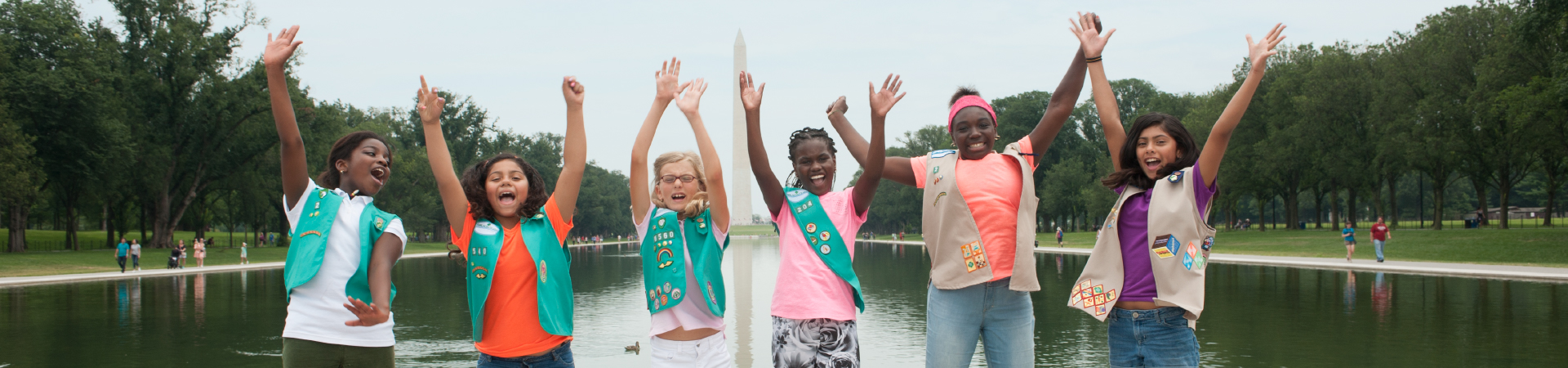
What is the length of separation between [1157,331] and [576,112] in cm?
233

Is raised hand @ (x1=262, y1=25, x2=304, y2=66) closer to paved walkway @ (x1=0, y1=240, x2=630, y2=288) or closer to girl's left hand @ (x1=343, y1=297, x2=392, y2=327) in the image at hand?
girl's left hand @ (x1=343, y1=297, x2=392, y2=327)

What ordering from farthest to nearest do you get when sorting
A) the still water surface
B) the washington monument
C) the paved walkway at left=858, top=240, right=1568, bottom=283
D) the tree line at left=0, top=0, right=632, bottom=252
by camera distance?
the washington monument
the tree line at left=0, top=0, right=632, bottom=252
the paved walkway at left=858, top=240, right=1568, bottom=283
the still water surface

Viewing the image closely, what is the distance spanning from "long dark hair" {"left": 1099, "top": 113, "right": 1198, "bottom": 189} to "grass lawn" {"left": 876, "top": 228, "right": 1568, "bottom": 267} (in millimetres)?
25074

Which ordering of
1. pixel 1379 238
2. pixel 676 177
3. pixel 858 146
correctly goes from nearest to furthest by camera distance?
pixel 676 177, pixel 858 146, pixel 1379 238

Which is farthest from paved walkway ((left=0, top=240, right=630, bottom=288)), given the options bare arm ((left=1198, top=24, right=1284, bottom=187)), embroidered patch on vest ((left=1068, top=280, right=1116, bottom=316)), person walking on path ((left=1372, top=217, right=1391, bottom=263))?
person walking on path ((left=1372, top=217, right=1391, bottom=263))

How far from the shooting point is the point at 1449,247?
28641 millimetres

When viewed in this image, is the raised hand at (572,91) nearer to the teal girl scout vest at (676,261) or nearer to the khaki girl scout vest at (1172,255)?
the teal girl scout vest at (676,261)

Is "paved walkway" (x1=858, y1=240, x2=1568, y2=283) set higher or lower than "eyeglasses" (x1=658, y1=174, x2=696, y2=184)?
lower

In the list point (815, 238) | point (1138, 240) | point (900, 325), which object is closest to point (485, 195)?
point (815, 238)

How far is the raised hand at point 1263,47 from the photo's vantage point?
339 centimetres

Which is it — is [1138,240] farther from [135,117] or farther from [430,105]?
[135,117]

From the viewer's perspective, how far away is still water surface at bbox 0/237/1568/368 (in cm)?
802

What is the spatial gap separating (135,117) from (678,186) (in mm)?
46424

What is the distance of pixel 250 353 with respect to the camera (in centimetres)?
870
